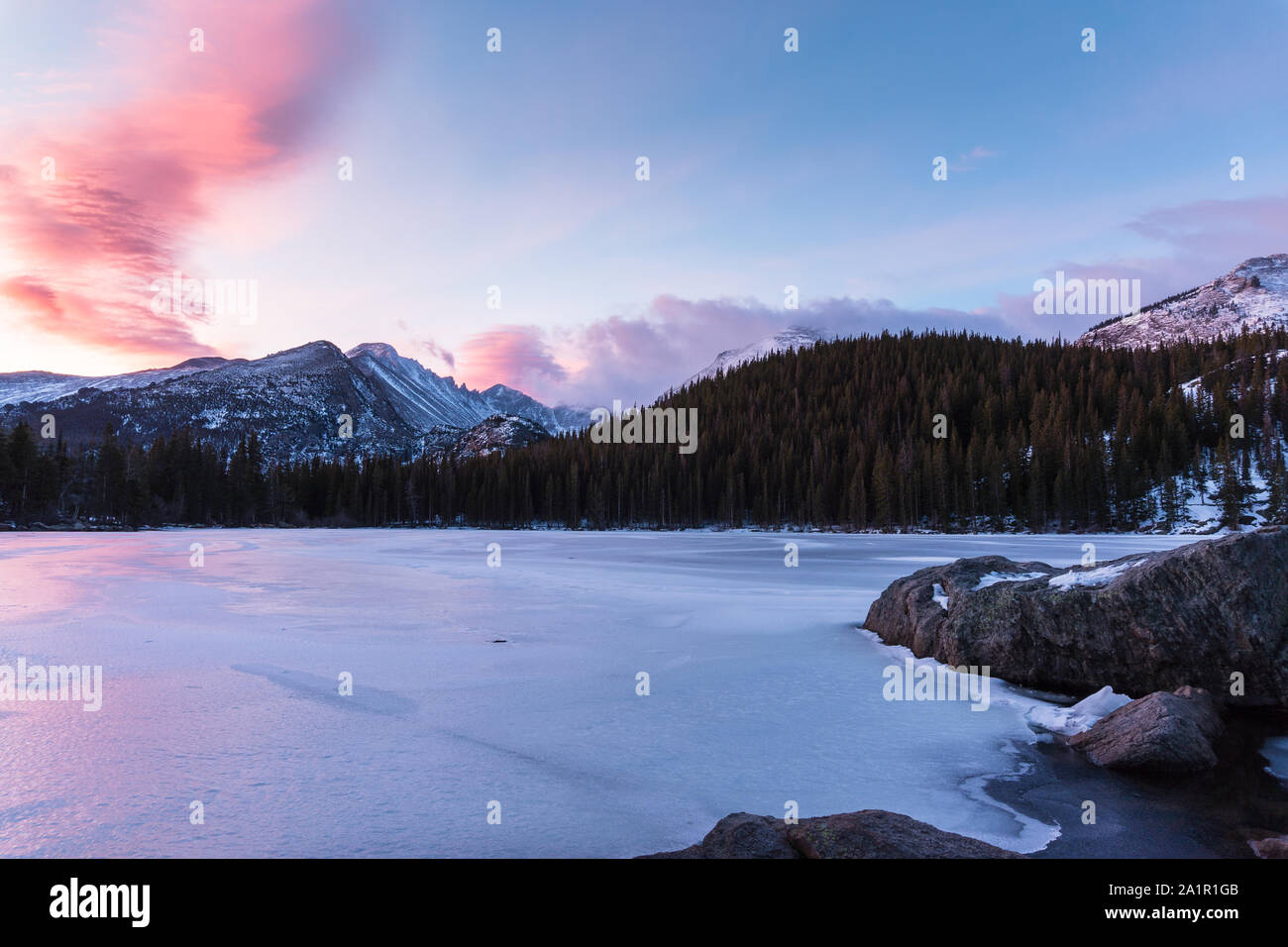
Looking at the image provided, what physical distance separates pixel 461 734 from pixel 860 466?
111088mm

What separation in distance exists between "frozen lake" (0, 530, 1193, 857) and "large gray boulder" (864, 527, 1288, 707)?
1.23 metres

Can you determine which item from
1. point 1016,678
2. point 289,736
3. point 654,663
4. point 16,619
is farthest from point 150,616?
point 1016,678

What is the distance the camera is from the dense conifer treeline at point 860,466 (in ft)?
323

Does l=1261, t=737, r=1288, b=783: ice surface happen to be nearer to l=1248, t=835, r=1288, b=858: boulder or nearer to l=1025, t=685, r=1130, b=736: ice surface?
l=1025, t=685, r=1130, b=736: ice surface

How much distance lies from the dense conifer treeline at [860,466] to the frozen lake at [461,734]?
101 m

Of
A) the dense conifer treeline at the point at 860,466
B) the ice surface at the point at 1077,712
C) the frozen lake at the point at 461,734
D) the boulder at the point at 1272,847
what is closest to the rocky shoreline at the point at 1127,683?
the boulder at the point at 1272,847

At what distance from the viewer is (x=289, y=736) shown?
712cm

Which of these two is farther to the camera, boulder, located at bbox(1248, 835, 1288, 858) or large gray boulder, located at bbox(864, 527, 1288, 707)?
large gray boulder, located at bbox(864, 527, 1288, 707)

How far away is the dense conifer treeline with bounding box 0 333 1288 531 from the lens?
323ft

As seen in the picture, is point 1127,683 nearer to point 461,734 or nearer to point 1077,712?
point 1077,712

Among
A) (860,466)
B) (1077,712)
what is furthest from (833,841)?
(860,466)

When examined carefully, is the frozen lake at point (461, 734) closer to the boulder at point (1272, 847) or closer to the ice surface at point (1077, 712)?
the ice surface at point (1077, 712)

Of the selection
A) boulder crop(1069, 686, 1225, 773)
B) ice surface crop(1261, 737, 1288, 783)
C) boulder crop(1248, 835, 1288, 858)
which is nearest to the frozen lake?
boulder crop(1069, 686, 1225, 773)
